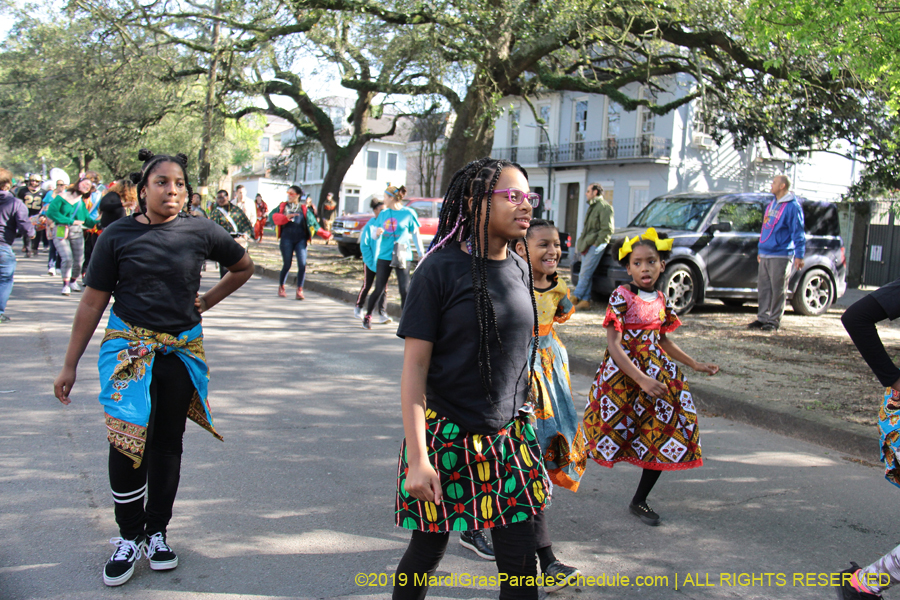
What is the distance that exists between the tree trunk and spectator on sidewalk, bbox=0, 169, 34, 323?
7349 millimetres

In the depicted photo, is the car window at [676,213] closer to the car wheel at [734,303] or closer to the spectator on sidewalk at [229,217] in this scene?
the car wheel at [734,303]

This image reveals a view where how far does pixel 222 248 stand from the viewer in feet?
11.6

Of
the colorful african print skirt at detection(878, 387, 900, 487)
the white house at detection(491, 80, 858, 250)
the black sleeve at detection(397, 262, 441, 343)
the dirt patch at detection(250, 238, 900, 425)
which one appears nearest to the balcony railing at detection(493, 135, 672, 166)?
the white house at detection(491, 80, 858, 250)

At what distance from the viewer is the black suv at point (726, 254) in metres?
11.6

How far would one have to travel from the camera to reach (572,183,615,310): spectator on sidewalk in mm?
11867

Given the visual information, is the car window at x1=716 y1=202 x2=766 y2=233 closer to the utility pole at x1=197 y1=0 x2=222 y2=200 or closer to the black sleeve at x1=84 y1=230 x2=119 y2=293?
the utility pole at x1=197 y1=0 x2=222 y2=200

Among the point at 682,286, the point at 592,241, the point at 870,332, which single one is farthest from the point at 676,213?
the point at 870,332

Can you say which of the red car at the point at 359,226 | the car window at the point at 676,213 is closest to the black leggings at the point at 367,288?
the car window at the point at 676,213

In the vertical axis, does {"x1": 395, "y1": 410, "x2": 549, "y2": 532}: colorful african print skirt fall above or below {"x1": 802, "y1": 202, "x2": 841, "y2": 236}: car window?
below

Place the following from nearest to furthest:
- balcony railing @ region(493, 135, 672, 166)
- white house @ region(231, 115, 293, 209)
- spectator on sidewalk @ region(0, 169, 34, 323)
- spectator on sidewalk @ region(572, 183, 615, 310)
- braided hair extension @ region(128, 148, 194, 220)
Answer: braided hair extension @ region(128, 148, 194, 220)
spectator on sidewalk @ region(0, 169, 34, 323)
spectator on sidewalk @ region(572, 183, 615, 310)
balcony railing @ region(493, 135, 672, 166)
white house @ region(231, 115, 293, 209)

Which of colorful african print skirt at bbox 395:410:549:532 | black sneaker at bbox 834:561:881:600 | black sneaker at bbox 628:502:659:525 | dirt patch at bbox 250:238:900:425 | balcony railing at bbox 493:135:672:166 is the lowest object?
black sneaker at bbox 628:502:659:525

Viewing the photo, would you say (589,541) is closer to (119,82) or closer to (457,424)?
(457,424)

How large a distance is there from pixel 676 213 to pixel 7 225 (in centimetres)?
968

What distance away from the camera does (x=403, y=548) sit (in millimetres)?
3578
